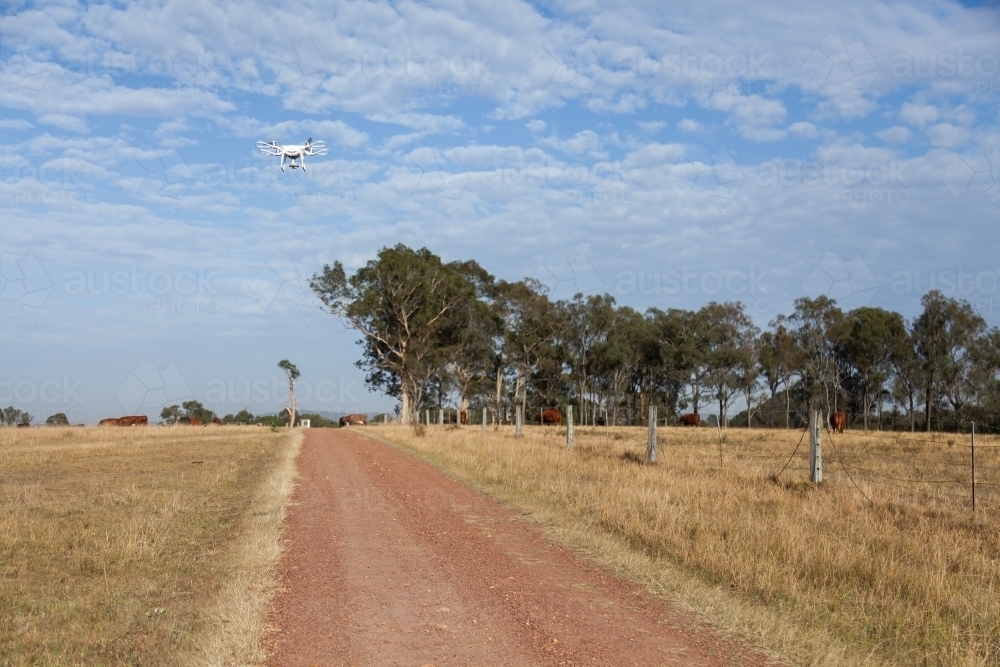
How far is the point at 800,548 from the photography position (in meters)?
9.26

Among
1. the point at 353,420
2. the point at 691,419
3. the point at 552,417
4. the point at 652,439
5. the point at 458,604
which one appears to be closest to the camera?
the point at 458,604

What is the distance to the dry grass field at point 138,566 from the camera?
6320 millimetres

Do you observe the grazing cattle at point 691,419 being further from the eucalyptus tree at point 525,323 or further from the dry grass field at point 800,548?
the dry grass field at point 800,548

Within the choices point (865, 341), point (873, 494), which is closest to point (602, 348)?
point (865, 341)

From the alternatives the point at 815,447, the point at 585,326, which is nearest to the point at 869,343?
the point at 585,326

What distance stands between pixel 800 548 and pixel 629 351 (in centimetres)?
6684

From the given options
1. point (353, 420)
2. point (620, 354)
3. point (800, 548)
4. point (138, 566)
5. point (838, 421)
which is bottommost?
point (353, 420)

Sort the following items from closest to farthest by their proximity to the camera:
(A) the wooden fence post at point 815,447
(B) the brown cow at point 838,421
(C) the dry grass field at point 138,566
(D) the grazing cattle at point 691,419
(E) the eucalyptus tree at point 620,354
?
(C) the dry grass field at point 138,566 < (A) the wooden fence post at point 815,447 < (B) the brown cow at point 838,421 < (D) the grazing cattle at point 691,419 < (E) the eucalyptus tree at point 620,354

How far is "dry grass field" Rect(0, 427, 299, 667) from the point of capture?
6.32 m

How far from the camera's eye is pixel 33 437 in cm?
3619

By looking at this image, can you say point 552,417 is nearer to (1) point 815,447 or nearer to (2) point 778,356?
(2) point 778,356

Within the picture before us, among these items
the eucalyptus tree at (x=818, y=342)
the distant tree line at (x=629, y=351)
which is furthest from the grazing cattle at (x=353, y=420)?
the eucalyptus tree at (x=818, y=342)

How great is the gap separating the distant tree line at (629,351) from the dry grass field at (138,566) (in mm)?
44360

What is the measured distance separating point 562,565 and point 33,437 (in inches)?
1377
